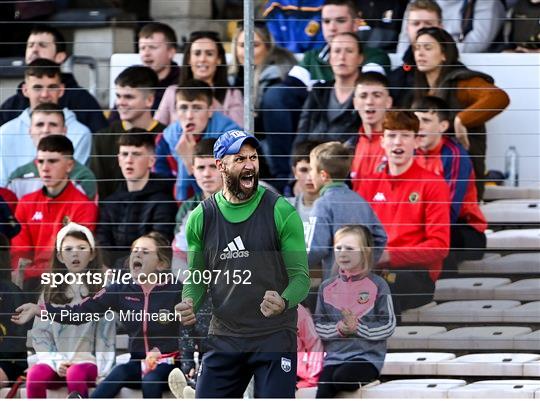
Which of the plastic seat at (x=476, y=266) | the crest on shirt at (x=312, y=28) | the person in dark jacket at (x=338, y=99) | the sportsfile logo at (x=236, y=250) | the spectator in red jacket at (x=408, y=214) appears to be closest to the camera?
the sportsfile logo at (x=236, y=250)

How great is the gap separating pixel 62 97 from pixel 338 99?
5.85 ft

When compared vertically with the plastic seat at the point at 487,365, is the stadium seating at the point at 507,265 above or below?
above

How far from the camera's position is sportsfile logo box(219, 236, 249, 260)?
8016 mm

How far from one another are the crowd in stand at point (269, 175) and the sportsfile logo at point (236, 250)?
0.49 m

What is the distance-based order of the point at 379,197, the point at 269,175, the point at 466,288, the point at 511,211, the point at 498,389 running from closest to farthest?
the point at 498,389, the point at 466,288, the point at 379,197, the point at 511,211, the point at 269,175

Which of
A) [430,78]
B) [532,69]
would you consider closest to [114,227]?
[430,78]

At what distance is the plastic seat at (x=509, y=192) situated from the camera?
10.3 m

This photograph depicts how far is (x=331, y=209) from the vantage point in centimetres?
920

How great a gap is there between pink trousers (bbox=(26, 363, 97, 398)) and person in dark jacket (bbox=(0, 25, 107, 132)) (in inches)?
75.0

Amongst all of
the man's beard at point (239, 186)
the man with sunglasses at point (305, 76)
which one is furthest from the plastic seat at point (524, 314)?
the man with sunglasses at point (305, 76)

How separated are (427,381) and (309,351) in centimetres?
65

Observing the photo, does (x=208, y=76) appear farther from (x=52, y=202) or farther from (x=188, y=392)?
(x=188, y=392)

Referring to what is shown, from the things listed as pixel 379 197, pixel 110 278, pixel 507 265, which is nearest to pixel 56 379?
pixel 110 278

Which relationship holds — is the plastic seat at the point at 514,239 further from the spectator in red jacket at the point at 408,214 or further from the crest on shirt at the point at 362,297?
the crest on shirt at the point at 362,297
